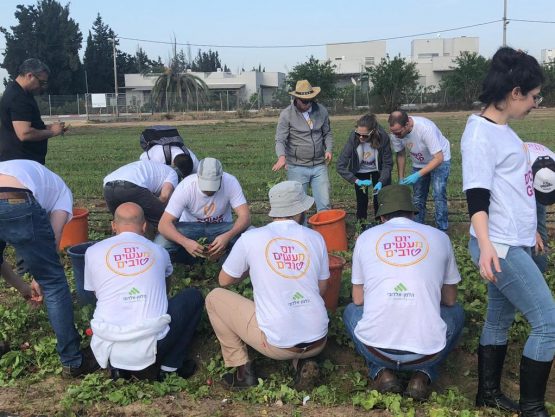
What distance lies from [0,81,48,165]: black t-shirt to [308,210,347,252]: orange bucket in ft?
9.46

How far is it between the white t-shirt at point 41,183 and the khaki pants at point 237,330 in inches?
46.2

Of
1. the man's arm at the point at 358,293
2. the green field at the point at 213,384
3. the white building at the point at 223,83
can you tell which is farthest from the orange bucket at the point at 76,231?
the white building at the point at 223,83

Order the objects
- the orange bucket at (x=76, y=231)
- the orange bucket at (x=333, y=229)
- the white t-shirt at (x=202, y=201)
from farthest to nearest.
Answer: the orange bucket at (x=76, y=231) < the orange bucket at (x=333, y=229) < the white t-shirt at (x=202, y=201)

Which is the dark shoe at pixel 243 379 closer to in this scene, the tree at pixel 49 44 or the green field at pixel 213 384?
the green field at pixel 213 384

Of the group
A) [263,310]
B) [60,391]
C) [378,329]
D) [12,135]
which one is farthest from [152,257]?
[12,135]

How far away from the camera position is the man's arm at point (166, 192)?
565 centimetres

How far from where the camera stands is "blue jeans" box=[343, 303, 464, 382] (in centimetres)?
336

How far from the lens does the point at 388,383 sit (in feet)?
11.1

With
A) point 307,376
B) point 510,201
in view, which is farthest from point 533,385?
point 307,376

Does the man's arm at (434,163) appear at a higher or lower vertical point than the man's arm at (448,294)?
higher

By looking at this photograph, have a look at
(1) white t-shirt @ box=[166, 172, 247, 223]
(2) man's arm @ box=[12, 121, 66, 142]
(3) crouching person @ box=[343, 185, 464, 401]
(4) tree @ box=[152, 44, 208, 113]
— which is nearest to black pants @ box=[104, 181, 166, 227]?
(1) white t-shirt @ box=[166, 172, 247, 223]

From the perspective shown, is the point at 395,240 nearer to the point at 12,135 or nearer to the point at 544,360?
the point at 544,360

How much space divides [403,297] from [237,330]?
1.06 meters

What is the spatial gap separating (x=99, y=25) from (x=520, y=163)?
8114 centimetres
